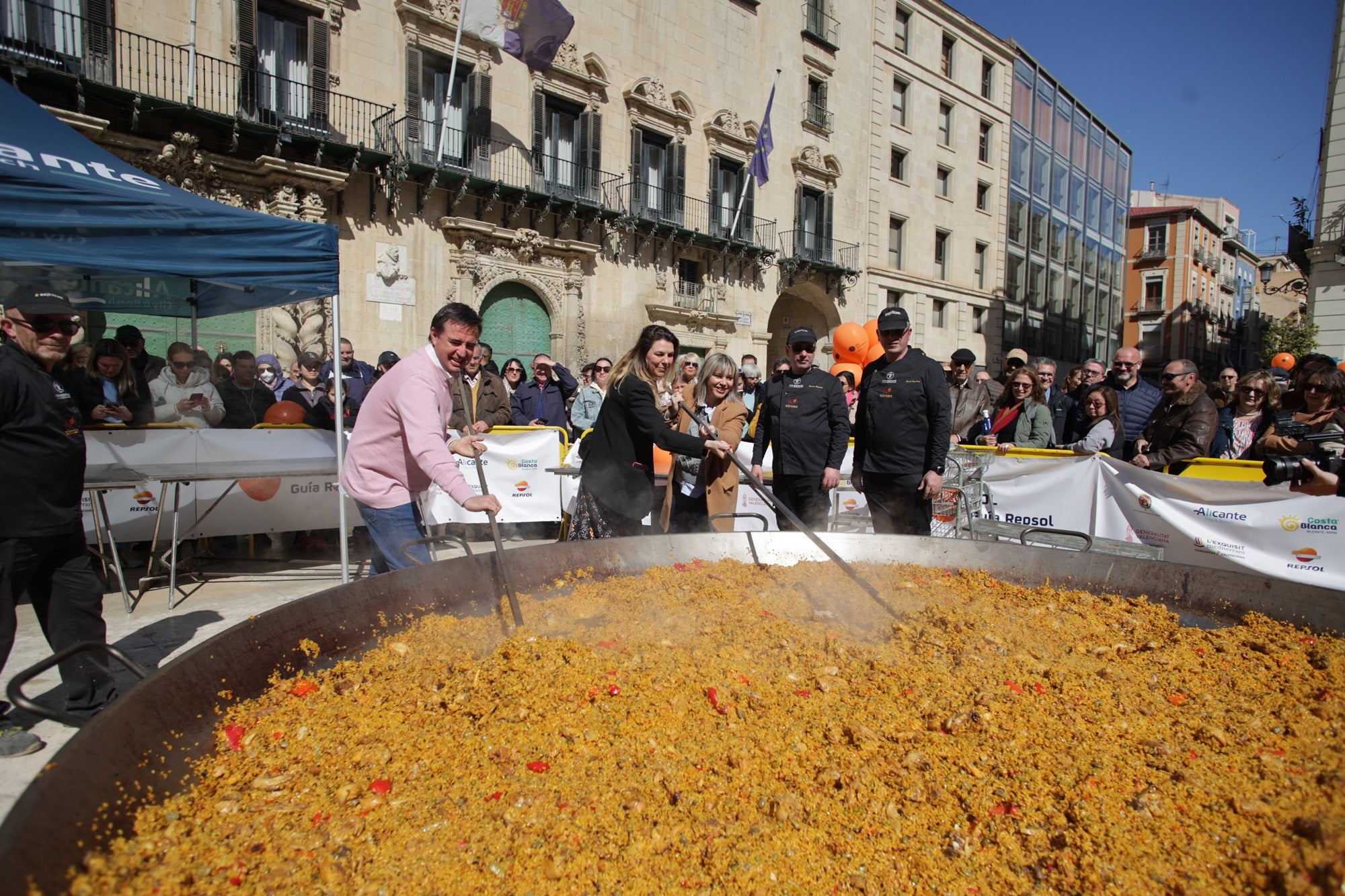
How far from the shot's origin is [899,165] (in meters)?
23.2

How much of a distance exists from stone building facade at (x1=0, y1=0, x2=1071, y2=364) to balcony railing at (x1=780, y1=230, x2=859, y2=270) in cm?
9

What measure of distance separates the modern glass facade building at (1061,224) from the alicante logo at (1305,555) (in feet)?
81.7

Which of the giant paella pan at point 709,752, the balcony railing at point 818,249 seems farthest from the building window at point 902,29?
the giant paella pan at point 709,752

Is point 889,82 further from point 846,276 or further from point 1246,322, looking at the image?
point 1246,322

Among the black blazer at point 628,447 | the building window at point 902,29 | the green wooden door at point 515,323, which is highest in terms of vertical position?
the building window at point 902,29

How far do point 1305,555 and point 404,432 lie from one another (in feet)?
17.9

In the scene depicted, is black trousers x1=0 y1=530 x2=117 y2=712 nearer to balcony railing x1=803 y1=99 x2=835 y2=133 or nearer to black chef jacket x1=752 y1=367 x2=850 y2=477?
black chef jacket x1=752 y1=367 x2=850 y2=477

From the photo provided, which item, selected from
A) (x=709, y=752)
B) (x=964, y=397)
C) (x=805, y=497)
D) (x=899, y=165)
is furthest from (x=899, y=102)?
(x=709, y=752)

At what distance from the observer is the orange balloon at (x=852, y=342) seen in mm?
10258

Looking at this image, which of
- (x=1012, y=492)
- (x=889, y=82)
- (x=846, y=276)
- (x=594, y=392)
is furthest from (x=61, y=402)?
(x=889, y=82)

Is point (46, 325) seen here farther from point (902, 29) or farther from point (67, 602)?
point (902, 29)

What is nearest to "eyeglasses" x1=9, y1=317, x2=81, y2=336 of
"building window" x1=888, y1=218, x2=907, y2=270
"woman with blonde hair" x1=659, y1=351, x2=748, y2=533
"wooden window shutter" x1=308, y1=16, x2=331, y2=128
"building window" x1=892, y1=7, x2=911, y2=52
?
"woman with blonde hair" x1=659, y1=351, x2=748, y2=533

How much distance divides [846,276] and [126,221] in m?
20.0

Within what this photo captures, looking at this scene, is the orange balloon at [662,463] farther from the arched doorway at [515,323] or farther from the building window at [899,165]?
the building window at [899,165]
